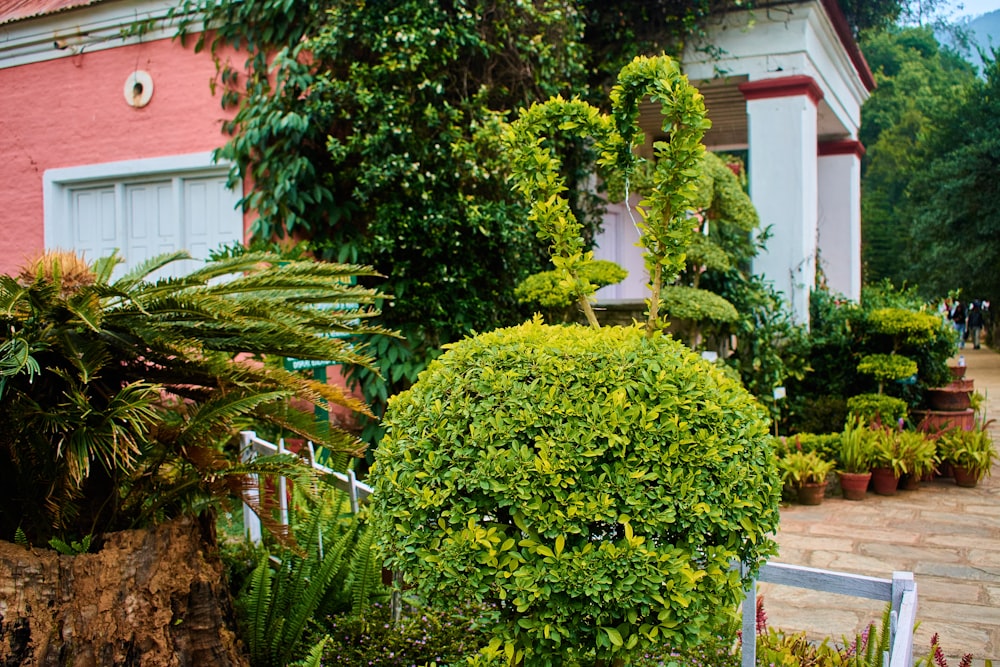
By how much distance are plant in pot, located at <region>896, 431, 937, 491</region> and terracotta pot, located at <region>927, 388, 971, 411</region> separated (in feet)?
4.51

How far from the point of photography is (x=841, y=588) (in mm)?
3090

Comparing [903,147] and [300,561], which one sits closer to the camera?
[300,561]

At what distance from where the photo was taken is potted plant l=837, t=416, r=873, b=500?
7039 mm

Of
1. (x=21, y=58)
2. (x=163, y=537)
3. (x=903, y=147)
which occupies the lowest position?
(x=163, y=537)

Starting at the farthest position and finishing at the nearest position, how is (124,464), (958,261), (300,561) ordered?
(958,261)
(300,561)
(124,464)

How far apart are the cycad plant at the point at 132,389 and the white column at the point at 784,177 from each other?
638 cm

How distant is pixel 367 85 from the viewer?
6.61 m

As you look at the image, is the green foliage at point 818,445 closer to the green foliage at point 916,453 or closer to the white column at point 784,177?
the green foliage at point 916,453

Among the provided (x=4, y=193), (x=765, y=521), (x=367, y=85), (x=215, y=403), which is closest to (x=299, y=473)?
(x=215, y=403)

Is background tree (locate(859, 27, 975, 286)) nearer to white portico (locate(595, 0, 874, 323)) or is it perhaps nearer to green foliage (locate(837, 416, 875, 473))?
white portico (locate(595, 0, 874, 323))

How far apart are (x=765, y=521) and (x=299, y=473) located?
167 cm

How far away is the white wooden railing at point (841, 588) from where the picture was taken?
2.90m

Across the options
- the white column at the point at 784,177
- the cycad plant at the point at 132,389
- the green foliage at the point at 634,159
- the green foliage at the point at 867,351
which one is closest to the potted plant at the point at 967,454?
the green foliage at the point at 867,351

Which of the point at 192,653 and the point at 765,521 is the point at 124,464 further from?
the point at 765,521
